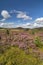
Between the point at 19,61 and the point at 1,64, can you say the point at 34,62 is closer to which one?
the point at 19,61

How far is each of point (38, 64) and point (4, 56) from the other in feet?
2.72

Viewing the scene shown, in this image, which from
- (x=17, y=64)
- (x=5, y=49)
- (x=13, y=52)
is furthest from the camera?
(x=5, y=49)

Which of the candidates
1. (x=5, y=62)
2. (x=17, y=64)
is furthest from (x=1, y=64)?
(x=17, y=64)

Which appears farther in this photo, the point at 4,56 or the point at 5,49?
the point at 5,49

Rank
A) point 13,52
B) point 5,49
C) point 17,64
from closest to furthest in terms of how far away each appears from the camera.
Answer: point 17,64, point 13,52, point 5,49

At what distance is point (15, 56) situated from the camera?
4.07 m

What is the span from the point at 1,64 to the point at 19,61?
0.42m

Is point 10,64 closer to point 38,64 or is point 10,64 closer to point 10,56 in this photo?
point 10,56

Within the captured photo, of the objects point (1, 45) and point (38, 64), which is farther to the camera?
point (1, 45)

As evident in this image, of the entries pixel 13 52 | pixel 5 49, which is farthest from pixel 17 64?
pixel 5 49

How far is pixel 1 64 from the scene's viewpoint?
3.97 metres

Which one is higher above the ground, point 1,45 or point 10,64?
point 1,45

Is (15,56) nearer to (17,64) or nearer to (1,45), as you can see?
(17,64)

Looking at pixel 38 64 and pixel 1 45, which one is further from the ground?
pixel 1 45
